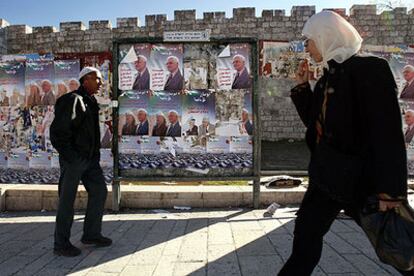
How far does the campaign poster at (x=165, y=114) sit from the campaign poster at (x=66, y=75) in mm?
1272

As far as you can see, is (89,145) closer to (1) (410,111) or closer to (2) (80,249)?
(2) (80,249)

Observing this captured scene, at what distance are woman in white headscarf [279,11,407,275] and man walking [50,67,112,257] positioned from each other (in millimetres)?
2545

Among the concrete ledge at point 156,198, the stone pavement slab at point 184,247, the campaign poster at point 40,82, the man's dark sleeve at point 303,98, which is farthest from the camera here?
the campaign poster at point 40,82

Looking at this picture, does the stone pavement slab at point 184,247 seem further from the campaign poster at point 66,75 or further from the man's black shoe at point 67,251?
the campaign poster at point 66,75

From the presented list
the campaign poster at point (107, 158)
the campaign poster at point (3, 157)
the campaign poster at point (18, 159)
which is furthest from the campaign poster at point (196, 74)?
the campaign poster at point (3, 157)

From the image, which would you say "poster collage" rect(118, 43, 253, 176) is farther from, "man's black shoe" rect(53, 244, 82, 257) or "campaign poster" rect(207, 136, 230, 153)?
"man's black shoe" rect(53, 244, 82, 257)

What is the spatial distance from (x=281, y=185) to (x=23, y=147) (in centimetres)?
406

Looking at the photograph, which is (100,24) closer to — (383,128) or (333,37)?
(333,37)

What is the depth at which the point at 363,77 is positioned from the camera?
2.32 meters

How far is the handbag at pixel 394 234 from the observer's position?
85.1 inches

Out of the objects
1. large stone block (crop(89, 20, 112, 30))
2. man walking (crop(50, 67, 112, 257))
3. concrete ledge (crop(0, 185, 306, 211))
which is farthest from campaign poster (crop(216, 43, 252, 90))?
large stone block (crop(89, 20, 112, 30))

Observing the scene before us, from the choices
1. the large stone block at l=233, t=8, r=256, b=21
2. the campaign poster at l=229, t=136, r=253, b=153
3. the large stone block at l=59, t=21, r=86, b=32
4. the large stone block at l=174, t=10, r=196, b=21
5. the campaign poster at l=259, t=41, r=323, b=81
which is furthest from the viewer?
the large stone block at l=59, t=21, r=86, b=32

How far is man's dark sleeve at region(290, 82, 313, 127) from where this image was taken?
9.43 ft

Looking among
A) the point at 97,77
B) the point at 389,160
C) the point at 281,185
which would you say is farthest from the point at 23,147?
the point at 389,160
